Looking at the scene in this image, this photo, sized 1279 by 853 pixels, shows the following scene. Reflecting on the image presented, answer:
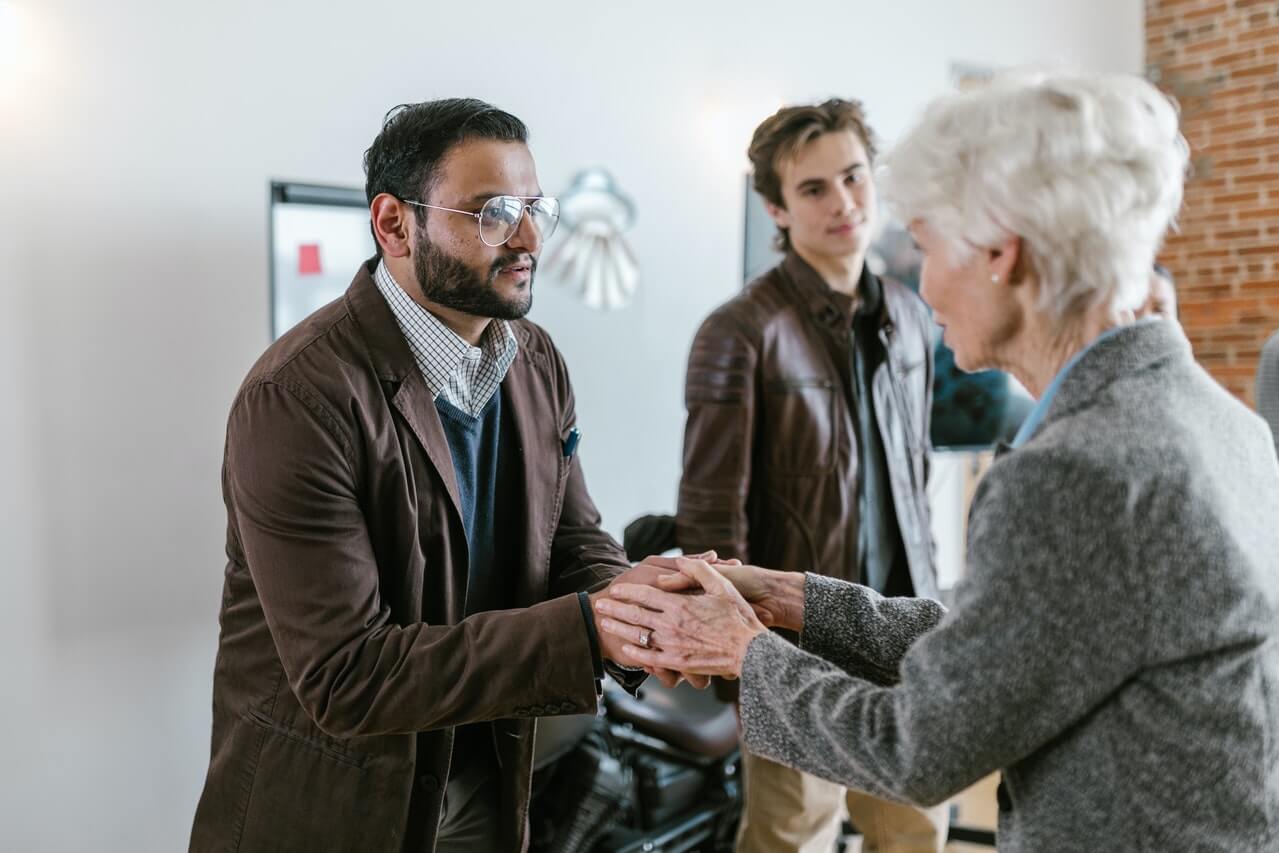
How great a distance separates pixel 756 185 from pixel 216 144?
134 cm

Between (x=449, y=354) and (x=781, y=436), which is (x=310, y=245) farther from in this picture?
(x=781, y=436)

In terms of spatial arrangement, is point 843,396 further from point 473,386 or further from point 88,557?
point 88,557

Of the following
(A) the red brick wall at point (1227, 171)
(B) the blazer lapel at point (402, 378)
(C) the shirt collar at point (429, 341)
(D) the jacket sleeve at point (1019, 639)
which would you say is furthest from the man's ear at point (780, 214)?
(A) the red brick wall at point (1227, 171)

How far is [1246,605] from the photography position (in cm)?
103

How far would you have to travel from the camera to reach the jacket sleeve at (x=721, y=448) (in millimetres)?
2486

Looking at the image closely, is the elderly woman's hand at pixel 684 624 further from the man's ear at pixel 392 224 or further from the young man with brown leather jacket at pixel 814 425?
the young man with brown leather jacket at pixel 814 425

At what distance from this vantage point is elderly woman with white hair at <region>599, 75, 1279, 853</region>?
3.35 ft

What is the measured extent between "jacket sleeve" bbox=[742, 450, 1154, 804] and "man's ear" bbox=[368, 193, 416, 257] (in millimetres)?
1050

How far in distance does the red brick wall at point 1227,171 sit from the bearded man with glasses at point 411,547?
493 centimetres

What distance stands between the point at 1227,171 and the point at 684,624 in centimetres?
545

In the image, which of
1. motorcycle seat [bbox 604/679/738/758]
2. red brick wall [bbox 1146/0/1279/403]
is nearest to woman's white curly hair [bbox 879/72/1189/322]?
motorcycle seat [bbox 604/679/738/758]

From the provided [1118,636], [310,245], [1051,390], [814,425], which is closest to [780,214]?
[814,425]

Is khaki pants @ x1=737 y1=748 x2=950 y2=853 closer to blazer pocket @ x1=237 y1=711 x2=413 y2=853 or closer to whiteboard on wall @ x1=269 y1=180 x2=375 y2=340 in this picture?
blazer pocket @ x1=237 y1=711 x2=413 y2=853

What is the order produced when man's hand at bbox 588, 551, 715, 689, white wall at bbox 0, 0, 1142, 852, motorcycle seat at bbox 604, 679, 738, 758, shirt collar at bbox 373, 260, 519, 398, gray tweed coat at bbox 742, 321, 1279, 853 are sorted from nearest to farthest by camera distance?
gray tweed coat at bbox 742, 321, 1279, 853 → man's hand at bbox 588, 551, 715, 689 → shirt collar at bbox 373, 260, 519, 398 → white wall at bbox 0, 0, 1142, 852 → motorcycle seat at bbox 604, 679, 738, 758
